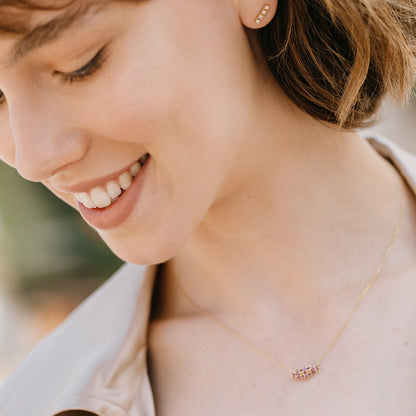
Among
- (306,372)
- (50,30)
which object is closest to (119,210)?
(50,30)

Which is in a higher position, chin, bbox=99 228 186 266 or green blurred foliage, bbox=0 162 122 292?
chin, bbox=99 228 186 266

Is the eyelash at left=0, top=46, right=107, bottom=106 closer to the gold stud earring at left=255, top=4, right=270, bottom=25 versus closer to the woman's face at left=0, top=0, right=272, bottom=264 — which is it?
the woman's face at left=0, top=0, right=272, bottom=264

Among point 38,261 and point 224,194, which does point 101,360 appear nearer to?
point 224,194

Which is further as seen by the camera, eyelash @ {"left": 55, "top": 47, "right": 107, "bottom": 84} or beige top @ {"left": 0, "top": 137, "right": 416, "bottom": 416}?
beige top @ {"left": 0, "top": 137, "right": 416, "bottom": 416}

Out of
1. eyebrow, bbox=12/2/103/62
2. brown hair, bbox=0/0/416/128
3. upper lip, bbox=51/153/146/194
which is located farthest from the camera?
brown hair, bbox=0/0/416/128

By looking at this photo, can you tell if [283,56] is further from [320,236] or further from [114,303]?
[114,303]

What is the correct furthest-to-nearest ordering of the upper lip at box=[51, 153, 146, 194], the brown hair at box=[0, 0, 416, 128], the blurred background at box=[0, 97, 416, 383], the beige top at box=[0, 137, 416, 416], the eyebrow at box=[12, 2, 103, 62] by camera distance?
the blurred background at box=[0, 97, 416, 383]
the beige top at box=[0, 137, 416, 416]
the brown hair at box=[0, 0, 416, 128]
the upper lip at box=[51, 153, 146, 194]
the eyebrow at box=[12, 2, 103, 62]

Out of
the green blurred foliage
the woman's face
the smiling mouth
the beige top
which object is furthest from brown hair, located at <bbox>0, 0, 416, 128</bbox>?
the green blurred foliage
